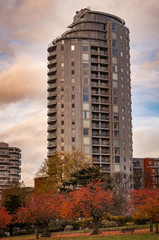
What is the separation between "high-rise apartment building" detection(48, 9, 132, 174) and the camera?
449 feet

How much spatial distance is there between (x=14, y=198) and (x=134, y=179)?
6213cm

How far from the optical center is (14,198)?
71.4 m

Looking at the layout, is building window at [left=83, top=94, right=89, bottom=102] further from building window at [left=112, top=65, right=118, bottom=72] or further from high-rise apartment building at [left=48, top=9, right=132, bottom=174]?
building window at [left=112, top=65, right=118, bottom=72]

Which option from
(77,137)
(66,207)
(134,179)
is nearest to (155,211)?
(66,207)

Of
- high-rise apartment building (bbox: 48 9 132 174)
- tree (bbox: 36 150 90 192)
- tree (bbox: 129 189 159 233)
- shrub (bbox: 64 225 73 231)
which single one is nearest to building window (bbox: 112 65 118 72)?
high-rise apartment building (bbox: 48 9 132 174)

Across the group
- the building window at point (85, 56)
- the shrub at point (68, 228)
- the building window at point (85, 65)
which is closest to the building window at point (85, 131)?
the building window at point (85, 65)

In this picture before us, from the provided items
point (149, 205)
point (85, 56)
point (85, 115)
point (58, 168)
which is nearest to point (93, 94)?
point (85, 115)

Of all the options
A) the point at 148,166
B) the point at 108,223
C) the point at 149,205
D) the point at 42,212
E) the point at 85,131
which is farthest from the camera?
the point at 148,166

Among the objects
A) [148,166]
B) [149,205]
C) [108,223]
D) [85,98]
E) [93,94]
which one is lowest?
[108,223]

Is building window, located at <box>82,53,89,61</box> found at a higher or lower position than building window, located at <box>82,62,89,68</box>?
higher

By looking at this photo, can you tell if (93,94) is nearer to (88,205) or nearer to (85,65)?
(85,65)

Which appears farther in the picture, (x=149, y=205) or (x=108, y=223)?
(x=108, y=223)

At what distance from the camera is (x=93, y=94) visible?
141250 mm

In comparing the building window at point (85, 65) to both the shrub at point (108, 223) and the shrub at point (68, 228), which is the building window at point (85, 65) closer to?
the shrub at point (108, 223)
